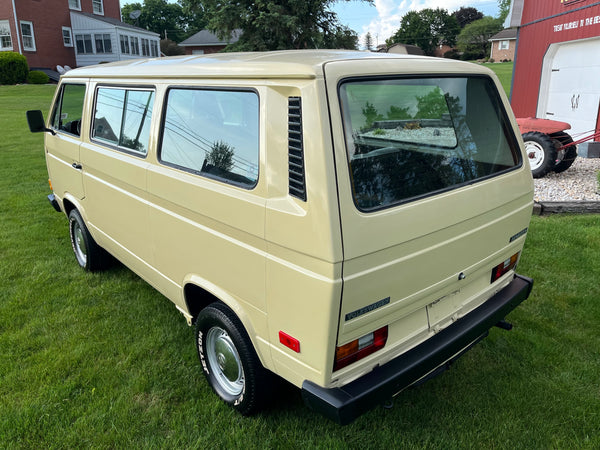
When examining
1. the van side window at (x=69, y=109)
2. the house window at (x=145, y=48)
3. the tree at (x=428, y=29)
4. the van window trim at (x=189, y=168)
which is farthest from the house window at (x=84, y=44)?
the tree at (x=428, y=29)

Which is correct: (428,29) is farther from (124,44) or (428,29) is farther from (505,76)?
(124,44)

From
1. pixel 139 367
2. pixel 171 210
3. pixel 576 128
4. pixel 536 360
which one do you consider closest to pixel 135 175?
pixel 171 210

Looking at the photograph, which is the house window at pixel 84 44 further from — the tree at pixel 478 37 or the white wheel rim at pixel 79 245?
the tree at pixel 478 37

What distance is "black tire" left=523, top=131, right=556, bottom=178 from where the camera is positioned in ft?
24.1

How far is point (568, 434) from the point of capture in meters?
2.60

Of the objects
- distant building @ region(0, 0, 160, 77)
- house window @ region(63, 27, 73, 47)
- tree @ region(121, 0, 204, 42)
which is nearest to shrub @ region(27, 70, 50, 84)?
distant building @ region(0, 0, 160, 77)

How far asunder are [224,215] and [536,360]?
8.00ft

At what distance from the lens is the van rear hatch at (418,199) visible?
2.01 m

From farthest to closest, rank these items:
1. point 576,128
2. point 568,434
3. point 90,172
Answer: point 576,128, point 90,172, point 568,434

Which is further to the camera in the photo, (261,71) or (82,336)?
(82,336)

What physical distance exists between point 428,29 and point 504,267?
315ft

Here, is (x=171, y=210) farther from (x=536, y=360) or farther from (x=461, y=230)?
(x=536, y=360)

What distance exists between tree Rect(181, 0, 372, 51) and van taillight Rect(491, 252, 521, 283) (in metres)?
20.3

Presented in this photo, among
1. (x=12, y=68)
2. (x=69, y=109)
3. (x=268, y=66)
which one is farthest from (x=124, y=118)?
(x=12, y=68)
